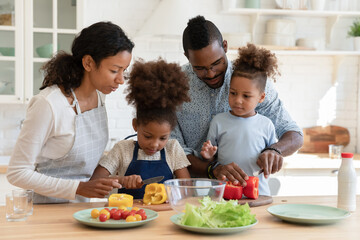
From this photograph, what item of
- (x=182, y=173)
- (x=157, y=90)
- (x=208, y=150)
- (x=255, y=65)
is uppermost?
(x=255, y=65)

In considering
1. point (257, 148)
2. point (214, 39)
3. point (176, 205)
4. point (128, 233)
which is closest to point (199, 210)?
point (176, 205)

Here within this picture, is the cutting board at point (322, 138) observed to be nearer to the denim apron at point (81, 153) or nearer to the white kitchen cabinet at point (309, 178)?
the white kitchen cabinet at point (309, 178)

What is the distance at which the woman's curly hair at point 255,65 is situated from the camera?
2.26 m

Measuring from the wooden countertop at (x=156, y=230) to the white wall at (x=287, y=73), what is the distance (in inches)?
101

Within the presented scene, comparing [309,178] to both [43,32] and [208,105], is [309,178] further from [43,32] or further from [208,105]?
[43,32]

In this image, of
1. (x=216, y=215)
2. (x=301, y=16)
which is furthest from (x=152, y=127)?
(x=301, y=16)

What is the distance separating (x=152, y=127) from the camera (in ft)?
6.75

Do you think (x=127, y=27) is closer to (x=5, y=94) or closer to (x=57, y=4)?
(x=57, y=4)

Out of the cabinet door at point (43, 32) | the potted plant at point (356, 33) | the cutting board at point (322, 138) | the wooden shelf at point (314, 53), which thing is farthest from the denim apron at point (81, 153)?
the potted plant at point (356, 33)

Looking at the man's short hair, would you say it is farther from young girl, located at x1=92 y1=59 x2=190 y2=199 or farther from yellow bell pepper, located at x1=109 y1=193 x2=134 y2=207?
yellow bell pepper, located at x1=109 y1=193 x2=134 y2=207

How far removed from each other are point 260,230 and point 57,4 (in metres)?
2.88

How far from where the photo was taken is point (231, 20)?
14.7 feet

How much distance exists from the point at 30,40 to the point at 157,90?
2.17m

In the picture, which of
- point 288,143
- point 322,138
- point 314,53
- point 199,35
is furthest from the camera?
point 322,138
